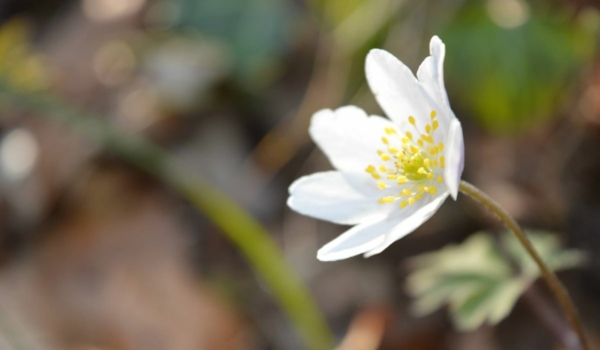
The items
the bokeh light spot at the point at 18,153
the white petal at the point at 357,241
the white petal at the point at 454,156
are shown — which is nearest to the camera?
the white petal at the point at 454,156

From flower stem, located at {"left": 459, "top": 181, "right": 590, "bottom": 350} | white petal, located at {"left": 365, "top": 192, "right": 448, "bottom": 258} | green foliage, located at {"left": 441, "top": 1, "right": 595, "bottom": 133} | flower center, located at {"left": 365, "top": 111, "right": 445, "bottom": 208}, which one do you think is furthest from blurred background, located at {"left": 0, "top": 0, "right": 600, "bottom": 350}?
white petal, located at {"left": 365, "top": 192, "right": 448, "bottom": 258}

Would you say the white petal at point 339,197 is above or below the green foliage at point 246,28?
below

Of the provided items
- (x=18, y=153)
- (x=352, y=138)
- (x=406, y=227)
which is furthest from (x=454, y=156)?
(x=18, y=153)

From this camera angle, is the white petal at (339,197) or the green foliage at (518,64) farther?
the green foliage at (518,64)

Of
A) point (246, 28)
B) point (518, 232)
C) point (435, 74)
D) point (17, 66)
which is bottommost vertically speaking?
point (518, 232)

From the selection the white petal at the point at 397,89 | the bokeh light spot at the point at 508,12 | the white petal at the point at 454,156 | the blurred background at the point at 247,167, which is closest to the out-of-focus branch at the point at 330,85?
the blurred background at the point at 247,167

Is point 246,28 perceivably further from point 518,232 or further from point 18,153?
point 518,232

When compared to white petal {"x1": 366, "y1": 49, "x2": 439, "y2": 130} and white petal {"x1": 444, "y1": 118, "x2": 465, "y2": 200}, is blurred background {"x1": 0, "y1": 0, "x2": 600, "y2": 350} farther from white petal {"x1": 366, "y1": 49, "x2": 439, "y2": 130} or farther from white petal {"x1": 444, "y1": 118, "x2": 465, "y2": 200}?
white petal {"x1": 444, "y1": 118, "x2": 465, "y2": 200}

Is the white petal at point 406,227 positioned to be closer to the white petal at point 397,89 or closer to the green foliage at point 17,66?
the white petal at point 397,89
